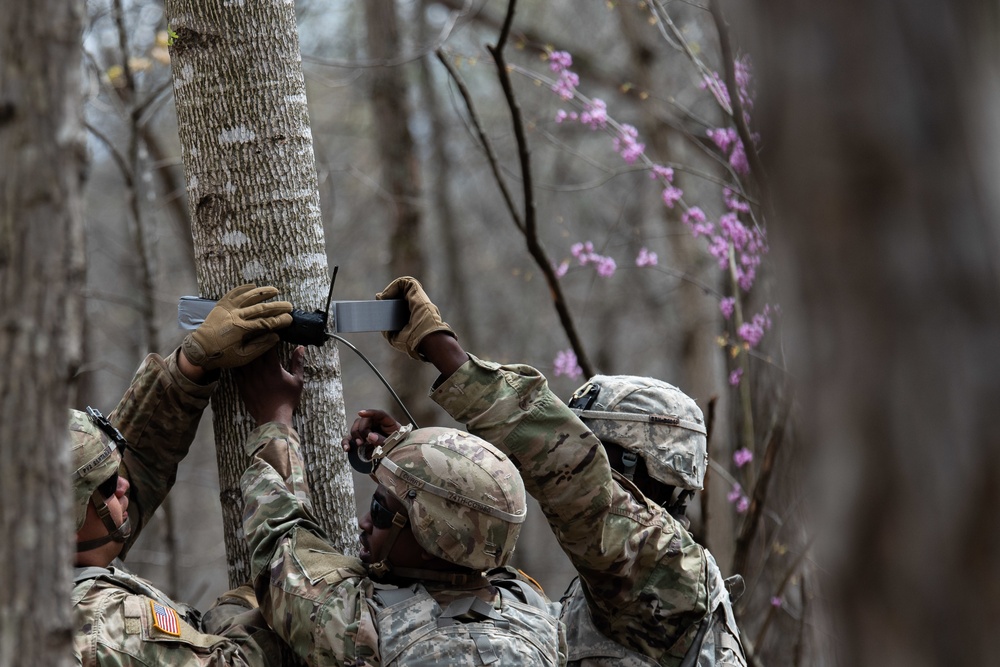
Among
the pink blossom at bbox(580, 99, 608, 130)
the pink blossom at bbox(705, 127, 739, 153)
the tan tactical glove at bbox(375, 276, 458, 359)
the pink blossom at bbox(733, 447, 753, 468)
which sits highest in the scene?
the pink blossom at bbox(580, 99, 608, 130)

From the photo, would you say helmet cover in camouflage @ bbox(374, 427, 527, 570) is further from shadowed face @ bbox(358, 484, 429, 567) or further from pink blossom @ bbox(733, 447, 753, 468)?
pink blossom @ bbox(733, 447, 753, 468)

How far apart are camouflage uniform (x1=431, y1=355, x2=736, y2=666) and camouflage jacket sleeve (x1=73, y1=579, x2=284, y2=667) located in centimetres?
93

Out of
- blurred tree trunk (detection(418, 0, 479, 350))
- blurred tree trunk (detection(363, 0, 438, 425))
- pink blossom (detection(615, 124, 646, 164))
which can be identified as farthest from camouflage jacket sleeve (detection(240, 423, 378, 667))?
blurred tree trunk (detection(418, 0, 479, 350))

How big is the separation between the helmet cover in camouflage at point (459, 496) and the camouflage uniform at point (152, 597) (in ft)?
2.05

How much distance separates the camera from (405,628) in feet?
8.30

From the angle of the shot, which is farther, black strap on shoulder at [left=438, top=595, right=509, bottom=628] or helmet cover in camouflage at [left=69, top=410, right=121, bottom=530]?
helmet cover in camouflage at [left=69, top=410, right=121, bottom=530]

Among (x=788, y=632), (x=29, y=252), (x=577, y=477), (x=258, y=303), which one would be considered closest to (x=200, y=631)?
(x=258, y=303)

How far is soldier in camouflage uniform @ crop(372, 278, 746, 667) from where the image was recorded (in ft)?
9.39

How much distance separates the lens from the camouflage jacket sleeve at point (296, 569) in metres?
2.51

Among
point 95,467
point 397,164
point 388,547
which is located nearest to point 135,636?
point 95,467

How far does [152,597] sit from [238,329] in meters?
0.80

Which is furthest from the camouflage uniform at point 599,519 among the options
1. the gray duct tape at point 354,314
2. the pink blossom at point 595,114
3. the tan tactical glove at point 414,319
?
the pink blossom at point 595,114

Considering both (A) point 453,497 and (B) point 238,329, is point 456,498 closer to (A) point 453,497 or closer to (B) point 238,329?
(A) point 453,497

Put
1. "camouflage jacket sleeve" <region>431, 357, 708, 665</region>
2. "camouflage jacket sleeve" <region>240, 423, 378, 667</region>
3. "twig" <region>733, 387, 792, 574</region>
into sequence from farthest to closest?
"twig" <region>733, 387, 792, 574</region> < "camouflage jacket sleeve" <region>431, 357, 708, 665</region> < "camouflage jacket sleeve" <region>240, 423, 378, 667</region>
